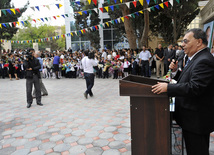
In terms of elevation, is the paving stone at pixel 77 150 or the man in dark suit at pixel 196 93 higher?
the man in dark suit at pixel 196 93

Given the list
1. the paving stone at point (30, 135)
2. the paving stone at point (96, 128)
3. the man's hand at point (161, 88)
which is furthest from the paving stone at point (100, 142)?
the man's hand at point (161, 88)

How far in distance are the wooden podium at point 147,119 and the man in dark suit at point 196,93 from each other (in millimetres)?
155

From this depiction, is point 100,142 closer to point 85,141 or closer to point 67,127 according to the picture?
point 85,141

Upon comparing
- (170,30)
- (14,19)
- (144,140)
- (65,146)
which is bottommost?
(65,146)

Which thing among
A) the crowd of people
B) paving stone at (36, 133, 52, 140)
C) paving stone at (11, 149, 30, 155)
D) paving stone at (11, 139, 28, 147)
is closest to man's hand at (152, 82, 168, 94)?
paving stone at (11, 149, 30, 155)

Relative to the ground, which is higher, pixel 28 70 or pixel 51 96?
pixel 28 70

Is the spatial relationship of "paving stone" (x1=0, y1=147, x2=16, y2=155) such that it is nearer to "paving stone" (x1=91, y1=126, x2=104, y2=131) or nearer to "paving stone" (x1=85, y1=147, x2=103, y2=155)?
"paving stone" (x1=85, y1=147, x2=103, y2=155)

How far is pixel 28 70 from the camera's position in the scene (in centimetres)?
619

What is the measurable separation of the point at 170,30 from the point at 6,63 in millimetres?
17407

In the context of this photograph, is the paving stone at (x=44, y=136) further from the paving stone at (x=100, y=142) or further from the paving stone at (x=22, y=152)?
the paving stone at (x=100, y=142)

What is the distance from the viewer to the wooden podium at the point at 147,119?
2160mm

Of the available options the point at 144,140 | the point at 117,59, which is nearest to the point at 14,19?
the point at 117,59

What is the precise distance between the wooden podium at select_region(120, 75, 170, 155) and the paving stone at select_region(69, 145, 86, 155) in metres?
1.37

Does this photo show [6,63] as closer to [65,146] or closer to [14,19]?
[14,19]
